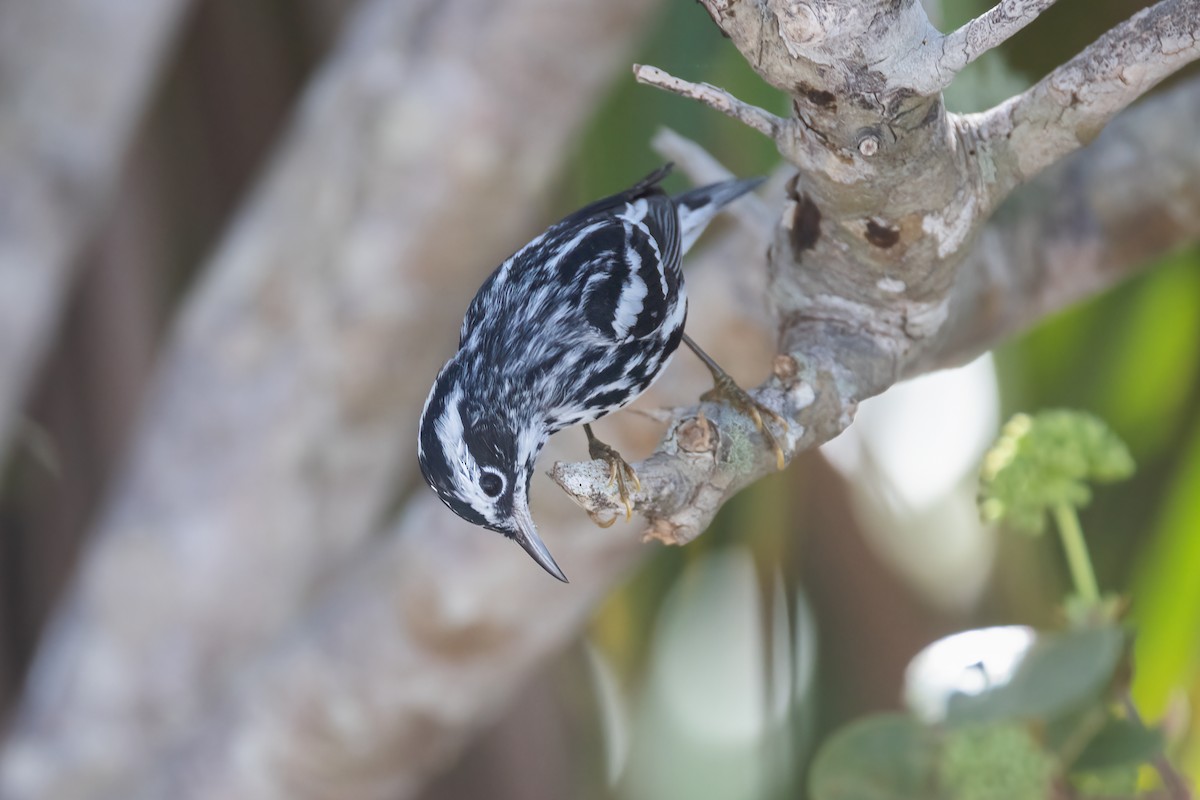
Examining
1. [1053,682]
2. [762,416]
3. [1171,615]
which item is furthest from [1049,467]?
[1171,615]

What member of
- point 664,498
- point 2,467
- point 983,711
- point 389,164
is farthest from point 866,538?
point 2,467

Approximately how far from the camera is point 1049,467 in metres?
0.88

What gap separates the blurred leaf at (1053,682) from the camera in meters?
0.85

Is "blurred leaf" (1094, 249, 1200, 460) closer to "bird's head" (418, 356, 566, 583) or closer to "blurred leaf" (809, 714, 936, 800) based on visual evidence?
"blurred leaf" (809, 714, 936, 800)

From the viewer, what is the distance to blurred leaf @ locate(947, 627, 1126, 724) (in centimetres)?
85

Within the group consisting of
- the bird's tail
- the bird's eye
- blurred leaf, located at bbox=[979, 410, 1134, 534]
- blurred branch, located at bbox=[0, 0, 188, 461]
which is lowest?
blurred leaf, located at bbox=[979, 410, 1134, 534]

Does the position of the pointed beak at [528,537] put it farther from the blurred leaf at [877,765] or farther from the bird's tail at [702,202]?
the bird's tail at [702,202]

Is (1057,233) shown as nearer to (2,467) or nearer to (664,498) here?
(664,498)

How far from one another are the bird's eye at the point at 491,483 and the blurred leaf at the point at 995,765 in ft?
1.35

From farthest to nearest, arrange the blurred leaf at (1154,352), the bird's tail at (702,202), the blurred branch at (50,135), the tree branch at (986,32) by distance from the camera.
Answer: the blurred branch at (50,135)
the blurred leaf at (1154,352)
the bird's tail at (702,202)
the tree branch at (986,32)

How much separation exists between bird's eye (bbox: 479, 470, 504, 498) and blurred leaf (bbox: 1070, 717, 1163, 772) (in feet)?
1.75

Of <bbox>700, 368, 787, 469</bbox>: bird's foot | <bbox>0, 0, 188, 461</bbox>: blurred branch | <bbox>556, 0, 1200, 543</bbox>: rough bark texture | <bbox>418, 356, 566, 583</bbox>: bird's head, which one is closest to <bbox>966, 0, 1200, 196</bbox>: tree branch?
<bbox>556, 0, 1200, 543</bbox>: rough bark texture

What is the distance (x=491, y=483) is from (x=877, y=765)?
0.45 meters

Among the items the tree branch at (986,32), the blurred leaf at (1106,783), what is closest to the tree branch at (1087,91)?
the tree branch at (986,32)
